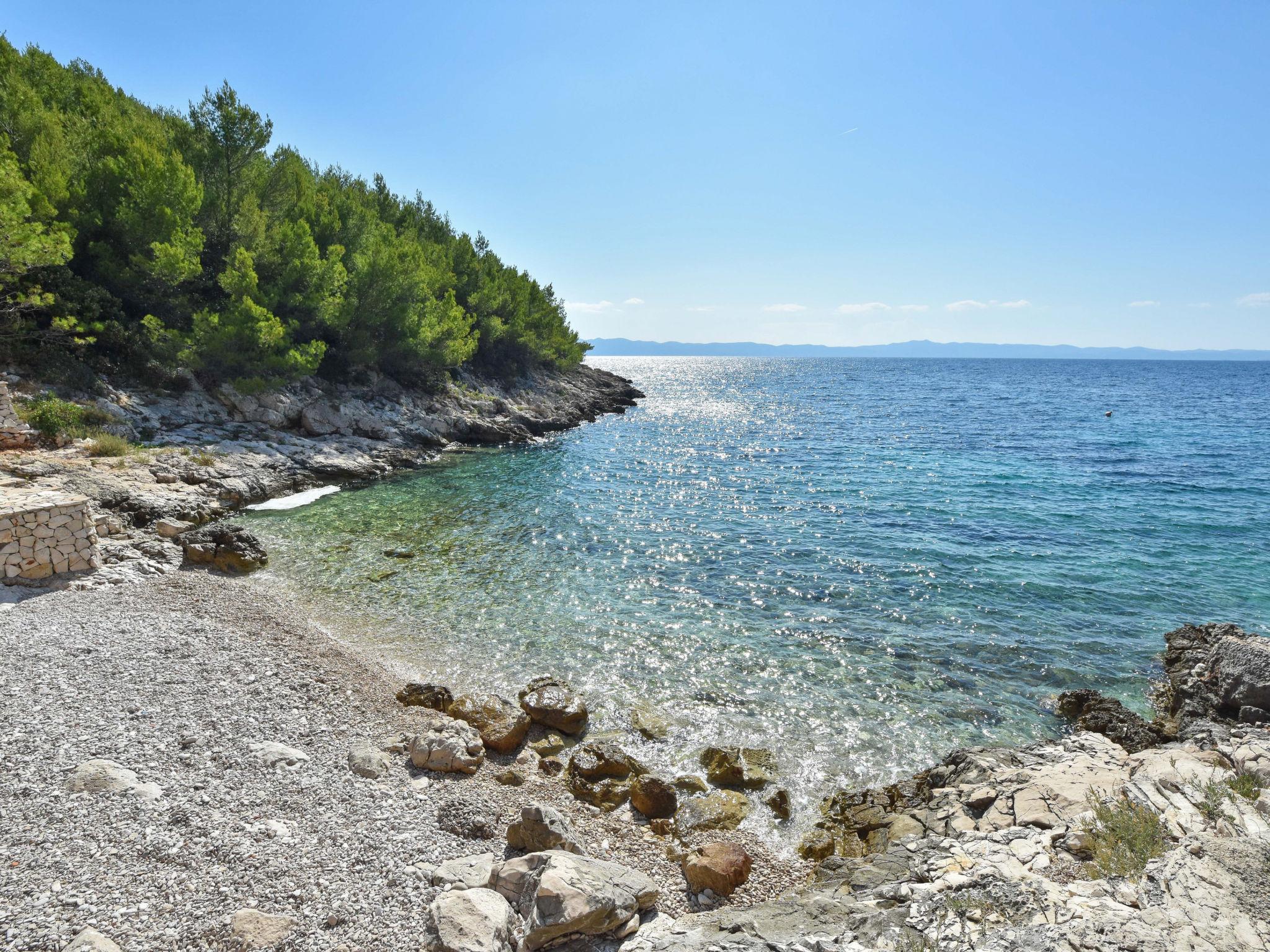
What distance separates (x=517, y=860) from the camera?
6609mm

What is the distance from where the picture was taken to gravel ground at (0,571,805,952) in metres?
5.93

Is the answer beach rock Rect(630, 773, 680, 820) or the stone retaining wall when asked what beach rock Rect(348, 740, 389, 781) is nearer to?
Result: beach rock Rect(630, 773, 680, 820)

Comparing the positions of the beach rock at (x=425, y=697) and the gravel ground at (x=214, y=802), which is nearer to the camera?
the gravel ground at (x=214, y=802)

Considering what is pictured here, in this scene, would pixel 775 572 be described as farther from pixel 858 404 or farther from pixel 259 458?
pixel 858 404

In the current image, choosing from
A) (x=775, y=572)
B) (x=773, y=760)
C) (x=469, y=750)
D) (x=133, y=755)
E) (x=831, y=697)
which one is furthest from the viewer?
(x=775, y=572)

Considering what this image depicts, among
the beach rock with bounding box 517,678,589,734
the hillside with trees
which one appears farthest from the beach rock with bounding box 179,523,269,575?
the hillside with trees

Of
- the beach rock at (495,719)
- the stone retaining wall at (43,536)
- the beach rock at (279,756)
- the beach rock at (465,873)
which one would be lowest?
the beach rock at (495,719)

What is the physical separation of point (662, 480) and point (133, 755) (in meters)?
26.6

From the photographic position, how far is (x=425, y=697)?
1149 cm

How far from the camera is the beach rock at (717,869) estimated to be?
24.5ft

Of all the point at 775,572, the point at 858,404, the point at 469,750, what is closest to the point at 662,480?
the point at 775,572

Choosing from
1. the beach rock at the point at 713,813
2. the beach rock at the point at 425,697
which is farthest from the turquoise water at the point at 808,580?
the beach rock at the point at 425,697

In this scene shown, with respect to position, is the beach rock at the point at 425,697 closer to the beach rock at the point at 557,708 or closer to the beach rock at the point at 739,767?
the beach rock at the point at 557,708

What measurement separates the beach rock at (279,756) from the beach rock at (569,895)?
4107 mm
